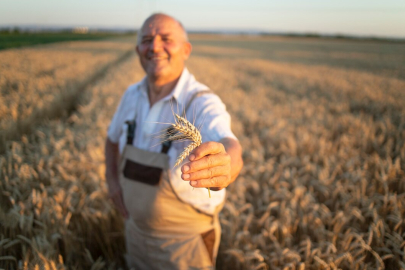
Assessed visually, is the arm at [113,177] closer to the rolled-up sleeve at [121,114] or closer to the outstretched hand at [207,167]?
the rolled-up sleeve at [121,114]

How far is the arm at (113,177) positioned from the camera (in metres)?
2.19

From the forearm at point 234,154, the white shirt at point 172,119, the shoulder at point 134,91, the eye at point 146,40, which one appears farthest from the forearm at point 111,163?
the forearm at point 234,154

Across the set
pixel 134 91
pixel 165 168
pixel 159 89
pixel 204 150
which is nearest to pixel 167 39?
pixel 159 89

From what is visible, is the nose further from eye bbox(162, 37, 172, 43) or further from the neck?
the neck

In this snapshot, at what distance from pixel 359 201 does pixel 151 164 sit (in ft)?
7.59

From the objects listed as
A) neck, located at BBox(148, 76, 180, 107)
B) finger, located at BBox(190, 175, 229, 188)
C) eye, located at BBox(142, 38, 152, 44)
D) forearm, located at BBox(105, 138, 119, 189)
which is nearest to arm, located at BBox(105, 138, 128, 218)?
forearm, located at BBox(105, 138, 119, 189)

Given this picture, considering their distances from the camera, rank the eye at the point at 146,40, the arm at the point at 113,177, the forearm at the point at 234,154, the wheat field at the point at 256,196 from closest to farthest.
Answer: the forearm at the point at 234,154, the eye at the point at 146,40, the wheat field at the point at 256,196, the arm at the point at 113,177

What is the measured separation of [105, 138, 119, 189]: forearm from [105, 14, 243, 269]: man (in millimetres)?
361

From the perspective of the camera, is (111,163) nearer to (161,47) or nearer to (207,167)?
(161,47)

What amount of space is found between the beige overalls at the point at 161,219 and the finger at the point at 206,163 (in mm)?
729

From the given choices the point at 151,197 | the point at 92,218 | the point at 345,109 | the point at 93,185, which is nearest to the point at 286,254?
the point at 151,197

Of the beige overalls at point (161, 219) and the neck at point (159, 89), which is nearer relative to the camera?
the beige overalls at point (161, 219)

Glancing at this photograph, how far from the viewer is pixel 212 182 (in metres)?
0.99

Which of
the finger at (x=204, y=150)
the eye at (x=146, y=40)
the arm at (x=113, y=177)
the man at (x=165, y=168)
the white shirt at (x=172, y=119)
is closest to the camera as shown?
the finger at (x=204, y=150)
